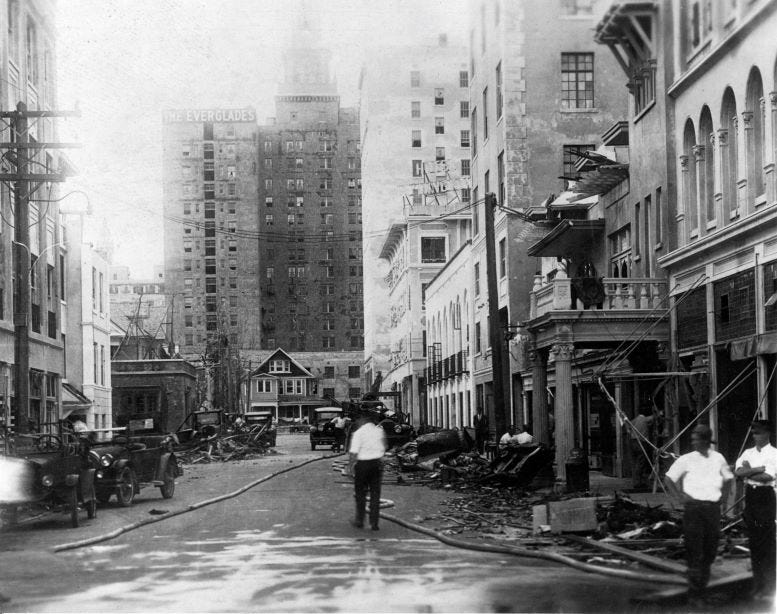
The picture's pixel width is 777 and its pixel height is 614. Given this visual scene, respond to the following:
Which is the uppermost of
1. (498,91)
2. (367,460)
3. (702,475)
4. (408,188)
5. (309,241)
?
(309,241)

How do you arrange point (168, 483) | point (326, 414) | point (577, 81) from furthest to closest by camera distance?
point (326, 414) < point (577, 81) < point (168, 483)

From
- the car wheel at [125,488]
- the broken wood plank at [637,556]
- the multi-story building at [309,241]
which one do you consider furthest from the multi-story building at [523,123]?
the multi-story building at [309,241]

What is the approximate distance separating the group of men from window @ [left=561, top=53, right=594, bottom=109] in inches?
784

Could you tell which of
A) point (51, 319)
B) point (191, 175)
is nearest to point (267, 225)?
point (191, 175)

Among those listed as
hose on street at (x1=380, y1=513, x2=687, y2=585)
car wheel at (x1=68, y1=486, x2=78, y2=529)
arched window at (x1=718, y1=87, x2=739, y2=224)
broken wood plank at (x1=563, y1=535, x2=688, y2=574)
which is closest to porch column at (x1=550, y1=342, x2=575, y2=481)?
arched window at (x1=718, y1=87, x2=739, y2=224)

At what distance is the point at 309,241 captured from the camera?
152500mm

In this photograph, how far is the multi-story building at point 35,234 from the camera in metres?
35.0

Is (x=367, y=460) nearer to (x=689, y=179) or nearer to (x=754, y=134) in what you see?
(x=754, y=134)

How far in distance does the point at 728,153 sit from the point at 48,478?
13.9 metres

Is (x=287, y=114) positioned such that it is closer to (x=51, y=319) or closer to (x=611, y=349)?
(x=51, y=319)

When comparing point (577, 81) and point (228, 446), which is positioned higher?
point (577, 81)

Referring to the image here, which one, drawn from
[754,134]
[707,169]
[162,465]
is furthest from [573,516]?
[162,465]

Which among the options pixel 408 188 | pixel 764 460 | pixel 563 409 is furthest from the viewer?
pixel 408 188

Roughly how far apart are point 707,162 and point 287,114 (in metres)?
119
